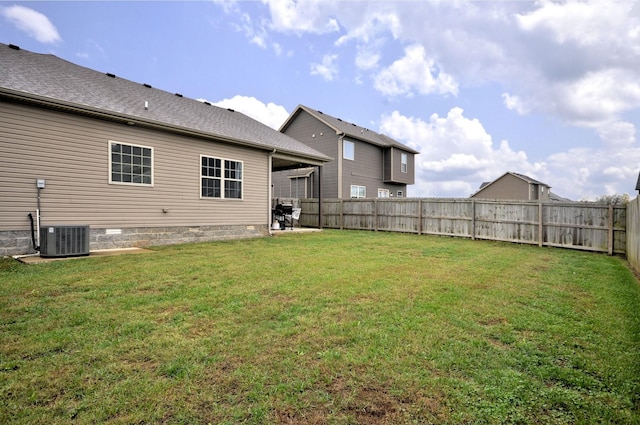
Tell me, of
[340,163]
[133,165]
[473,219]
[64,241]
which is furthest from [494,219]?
[64,241]

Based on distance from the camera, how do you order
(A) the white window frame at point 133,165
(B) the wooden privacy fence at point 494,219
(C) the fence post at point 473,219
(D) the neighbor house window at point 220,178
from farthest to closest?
(C) the fence post at point 473,219 < (D) the neighbor house window at point 220,178 < (B) the wooden privacy fence at point 494,219 < (A) the white window frame at point 133,165

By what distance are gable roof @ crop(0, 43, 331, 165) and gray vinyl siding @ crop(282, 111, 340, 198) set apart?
6237 millimetres

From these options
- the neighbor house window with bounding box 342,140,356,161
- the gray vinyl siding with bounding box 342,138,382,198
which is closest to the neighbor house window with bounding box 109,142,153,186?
the gray vinyl siding with bounding box 342,138,382,198

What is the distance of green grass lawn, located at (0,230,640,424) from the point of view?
5.96 ft

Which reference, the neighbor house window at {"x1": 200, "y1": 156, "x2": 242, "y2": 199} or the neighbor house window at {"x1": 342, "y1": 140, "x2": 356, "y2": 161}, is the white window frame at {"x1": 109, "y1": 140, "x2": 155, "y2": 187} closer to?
the neighbor house window at {"x1": 200, "y1": 156, "x2": 242, "y2": 199}

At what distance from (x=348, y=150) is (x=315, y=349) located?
706 inches

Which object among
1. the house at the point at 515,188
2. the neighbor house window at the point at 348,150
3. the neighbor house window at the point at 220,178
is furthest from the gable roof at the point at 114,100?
the house at the point at 515,188

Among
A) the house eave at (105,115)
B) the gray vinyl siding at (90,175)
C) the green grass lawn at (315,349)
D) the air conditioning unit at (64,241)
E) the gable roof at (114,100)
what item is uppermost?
the gable roof at (114,100)

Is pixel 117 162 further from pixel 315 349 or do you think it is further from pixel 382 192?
pixel 382 192

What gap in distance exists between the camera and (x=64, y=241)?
21.9 feet

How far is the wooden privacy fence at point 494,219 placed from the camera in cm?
896

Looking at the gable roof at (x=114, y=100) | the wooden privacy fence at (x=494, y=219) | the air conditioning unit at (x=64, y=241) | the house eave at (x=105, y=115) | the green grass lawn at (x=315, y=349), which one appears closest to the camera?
the green grass lawn at (x=315, y=349)

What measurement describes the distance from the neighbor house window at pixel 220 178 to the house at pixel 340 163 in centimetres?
877

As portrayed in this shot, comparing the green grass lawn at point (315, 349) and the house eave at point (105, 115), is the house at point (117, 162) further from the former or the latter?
the green grass lawn at point (315, 349)
